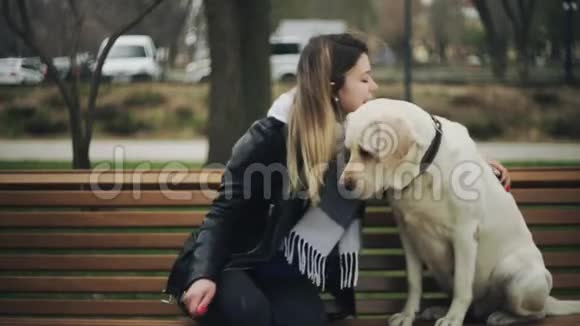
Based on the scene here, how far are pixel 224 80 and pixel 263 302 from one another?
538cm

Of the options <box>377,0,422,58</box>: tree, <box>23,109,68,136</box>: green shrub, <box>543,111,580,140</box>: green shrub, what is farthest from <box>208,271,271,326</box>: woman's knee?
<box>377,0,422,58</box>: tree

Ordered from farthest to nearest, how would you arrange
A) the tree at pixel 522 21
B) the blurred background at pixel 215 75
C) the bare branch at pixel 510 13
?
the tree at pixel 522 21
the bare branch at pixel 510 13
the blurred background at pixel 215 75

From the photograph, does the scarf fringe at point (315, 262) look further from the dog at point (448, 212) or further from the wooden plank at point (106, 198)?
the wooden plank at point (106, 198)

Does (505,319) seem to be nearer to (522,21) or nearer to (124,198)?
(124,198)

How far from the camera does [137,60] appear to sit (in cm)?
2131

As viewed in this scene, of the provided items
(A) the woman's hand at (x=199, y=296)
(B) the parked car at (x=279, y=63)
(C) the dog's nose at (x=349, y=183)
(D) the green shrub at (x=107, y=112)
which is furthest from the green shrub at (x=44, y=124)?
(C) the dog's nose at (x=349, y=183)

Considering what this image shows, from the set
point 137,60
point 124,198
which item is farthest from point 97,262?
point 137,60

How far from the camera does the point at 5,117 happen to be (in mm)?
14617

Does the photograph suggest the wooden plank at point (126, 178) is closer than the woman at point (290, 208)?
No

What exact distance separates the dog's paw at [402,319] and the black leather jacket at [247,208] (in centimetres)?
58

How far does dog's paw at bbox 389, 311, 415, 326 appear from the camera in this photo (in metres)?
3.56

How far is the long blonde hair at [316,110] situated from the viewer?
3.30 meters

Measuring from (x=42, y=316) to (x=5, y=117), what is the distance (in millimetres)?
11304

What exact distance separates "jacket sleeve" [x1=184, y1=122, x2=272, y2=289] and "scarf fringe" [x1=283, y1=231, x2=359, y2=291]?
23 cm
